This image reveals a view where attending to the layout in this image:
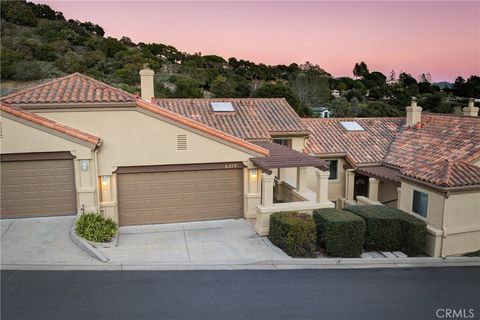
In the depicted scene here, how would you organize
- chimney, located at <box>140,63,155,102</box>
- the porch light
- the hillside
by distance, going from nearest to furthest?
the porch light
chimney, located at <box>140,63,155,102</box>
the hillside

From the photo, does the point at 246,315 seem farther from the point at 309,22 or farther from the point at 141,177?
the point at 309,22

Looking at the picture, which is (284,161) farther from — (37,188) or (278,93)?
(278,93)

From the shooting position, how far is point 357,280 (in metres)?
11.0

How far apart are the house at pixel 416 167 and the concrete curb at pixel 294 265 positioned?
0.61 metres

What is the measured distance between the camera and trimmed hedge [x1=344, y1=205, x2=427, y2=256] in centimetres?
1335

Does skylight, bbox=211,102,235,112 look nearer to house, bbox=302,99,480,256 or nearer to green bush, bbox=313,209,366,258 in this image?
house, bbox=302,99,480,256

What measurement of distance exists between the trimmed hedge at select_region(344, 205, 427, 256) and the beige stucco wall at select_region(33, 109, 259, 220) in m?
6.71

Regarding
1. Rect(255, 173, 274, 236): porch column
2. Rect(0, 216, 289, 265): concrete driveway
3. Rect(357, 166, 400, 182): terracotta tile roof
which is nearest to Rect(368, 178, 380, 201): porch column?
Rect(357, 166, 400, 182): terracotta tile roof

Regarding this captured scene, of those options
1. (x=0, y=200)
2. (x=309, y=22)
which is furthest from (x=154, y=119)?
(x=309, y=22)

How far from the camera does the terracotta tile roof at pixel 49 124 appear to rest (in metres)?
13.2

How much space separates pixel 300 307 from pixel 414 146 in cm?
1527

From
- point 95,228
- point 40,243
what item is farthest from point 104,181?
point 40,243

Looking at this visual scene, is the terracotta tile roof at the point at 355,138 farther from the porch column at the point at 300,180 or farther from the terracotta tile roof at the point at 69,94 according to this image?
the terracotta tile roof at the point at 69,94

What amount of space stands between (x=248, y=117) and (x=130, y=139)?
8247mm
